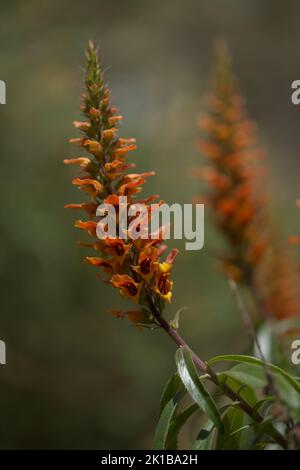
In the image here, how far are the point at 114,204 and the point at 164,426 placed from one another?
0.39 m

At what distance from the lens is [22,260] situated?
287 centimetres

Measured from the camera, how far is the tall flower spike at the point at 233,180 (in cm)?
190

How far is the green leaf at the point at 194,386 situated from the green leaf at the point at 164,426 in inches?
2.7

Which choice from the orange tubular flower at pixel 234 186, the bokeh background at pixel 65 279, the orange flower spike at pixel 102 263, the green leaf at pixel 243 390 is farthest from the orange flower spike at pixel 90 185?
the bokeh background at pixel 65 279

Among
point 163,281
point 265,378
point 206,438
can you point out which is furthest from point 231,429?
point 163,281

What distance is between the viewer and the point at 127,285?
1063mm

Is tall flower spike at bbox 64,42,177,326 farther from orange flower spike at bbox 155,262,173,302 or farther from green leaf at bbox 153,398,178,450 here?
green leaf at bbox 153,398,178,450

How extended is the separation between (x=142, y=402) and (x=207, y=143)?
1621mm

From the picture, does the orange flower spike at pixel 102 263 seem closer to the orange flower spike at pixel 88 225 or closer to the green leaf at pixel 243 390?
the orange flower spike at pixel 88 225

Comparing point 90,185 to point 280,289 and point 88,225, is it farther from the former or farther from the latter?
point 280,289

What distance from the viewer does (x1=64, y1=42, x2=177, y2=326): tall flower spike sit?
1.06m

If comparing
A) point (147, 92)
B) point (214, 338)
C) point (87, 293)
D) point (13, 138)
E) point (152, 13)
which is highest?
point (152, 13)

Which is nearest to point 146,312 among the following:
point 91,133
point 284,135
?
point 91,133

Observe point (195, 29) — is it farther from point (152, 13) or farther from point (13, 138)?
point (13, 138)
